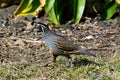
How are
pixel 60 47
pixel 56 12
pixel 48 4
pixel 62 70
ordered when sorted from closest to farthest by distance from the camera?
pixel 62 70 → pixel 60 47 → pixel 48 4 → pixel 56 12

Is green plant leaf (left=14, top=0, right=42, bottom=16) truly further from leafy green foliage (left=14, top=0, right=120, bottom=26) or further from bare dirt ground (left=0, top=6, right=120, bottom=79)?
bare dirt ground (left=0, top=6, right=120, bottom=79)

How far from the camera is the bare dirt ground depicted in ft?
24.5

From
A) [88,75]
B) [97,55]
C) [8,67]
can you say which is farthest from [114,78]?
[8,67]

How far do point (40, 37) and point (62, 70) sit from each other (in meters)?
1.73

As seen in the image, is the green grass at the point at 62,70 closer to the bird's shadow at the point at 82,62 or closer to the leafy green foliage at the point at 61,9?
the bird's shadow at the point at 82,62

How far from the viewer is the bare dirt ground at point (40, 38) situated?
7.45 meters

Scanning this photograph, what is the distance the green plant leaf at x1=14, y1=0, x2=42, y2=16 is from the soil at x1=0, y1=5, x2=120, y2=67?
0.74ft

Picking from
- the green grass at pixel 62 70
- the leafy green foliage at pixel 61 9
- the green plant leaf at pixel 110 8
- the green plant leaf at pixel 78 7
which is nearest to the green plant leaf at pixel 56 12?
the leafy green foliage at pixel 61 9

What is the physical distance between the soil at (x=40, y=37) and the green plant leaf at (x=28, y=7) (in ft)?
0.74

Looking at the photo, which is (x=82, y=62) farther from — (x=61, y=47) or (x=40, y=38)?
(x=40, y=38)

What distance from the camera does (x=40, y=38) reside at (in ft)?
27.3

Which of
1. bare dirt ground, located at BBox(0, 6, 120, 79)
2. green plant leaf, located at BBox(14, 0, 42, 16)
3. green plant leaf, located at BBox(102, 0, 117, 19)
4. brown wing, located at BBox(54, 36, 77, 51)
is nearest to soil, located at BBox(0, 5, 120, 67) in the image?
bare dirt ground, located at BBox(0, 6, 120, 79)

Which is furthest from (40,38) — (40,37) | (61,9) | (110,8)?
(110,8)

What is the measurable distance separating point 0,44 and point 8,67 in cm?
118
